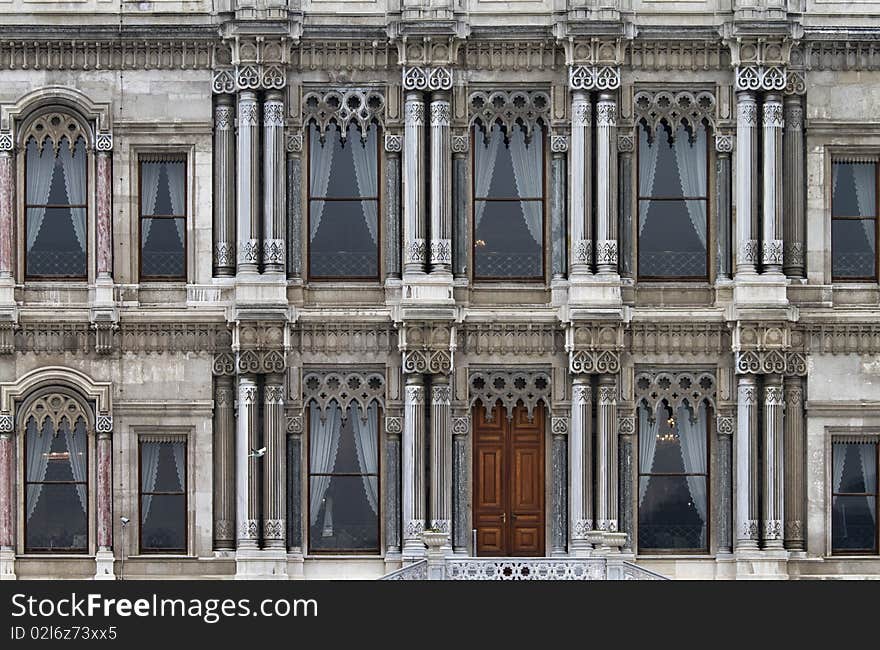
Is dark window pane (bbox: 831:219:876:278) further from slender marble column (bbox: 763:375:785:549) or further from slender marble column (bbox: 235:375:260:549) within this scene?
slender marble column (bbox: 235:375:260:549)

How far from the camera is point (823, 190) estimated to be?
3503 cm

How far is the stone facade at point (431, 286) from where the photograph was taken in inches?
1357

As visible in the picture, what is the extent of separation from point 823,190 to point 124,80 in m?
11.4

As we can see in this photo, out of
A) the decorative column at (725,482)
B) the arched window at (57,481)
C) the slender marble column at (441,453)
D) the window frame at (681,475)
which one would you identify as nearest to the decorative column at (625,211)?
the window frame at (681,475)

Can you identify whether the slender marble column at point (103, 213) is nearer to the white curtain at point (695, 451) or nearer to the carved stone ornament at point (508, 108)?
the carved stone ornament at point (508, 108)

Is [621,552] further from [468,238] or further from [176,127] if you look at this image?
[176,127]

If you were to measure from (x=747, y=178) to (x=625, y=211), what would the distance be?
202 cm

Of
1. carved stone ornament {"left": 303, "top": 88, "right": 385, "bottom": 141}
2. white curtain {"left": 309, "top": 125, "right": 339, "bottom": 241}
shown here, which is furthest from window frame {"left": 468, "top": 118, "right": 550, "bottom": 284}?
white curtain {"left": 309, "top": 125, "right": 339, "bottom": 241}

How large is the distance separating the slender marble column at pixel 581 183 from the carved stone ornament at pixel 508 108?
A: 0.59 meters

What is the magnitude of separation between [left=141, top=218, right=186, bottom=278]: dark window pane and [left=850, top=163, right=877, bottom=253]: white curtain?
10964 mm

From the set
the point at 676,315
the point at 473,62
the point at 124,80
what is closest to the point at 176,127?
the point at 124,80

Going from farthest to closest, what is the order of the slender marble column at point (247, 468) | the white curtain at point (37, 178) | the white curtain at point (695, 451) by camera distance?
1. the white curtain at point (37, 178)
2. the white curtain at point (695, 451)
3. the slender marble column at point (247, 468)

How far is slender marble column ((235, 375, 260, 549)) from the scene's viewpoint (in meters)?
34.3
